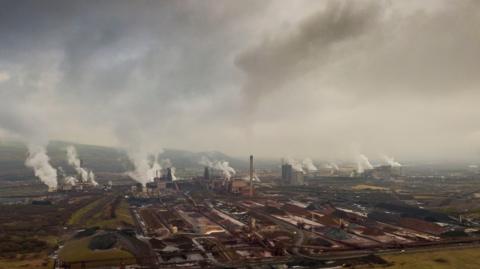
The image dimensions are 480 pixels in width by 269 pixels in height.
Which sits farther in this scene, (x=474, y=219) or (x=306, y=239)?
(x=474, y=219)

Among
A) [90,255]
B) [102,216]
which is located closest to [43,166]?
[102,216]

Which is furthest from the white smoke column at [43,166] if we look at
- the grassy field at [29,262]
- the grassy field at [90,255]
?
the grassy field at [29,262]

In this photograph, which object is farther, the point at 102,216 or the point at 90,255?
the point at 102,216

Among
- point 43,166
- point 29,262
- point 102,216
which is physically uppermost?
point 43,166

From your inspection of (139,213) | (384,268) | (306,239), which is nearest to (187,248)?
(306,239)

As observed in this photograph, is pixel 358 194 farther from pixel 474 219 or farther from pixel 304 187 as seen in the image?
pixel 474 219

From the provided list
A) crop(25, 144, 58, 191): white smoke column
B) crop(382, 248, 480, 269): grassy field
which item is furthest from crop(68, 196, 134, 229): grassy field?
crop(382, 248, 480, 269): grassy field

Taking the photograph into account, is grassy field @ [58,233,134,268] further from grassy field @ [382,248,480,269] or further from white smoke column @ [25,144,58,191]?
white smoke column @ [25,144,58,191]

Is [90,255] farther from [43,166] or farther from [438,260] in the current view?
[43,166]
